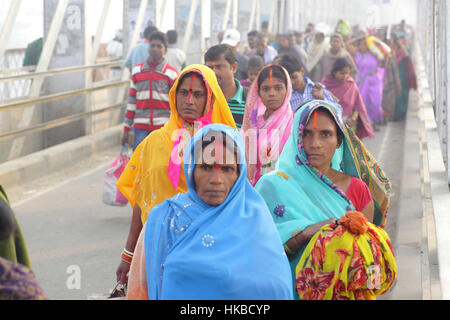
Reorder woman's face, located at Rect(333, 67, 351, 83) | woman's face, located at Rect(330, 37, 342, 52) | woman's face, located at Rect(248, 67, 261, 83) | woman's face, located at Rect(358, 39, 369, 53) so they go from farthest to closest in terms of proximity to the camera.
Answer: woman's face, located at Rect(358, 39, 369, 53)
woman's face, located at Rect(330, 37, 342, 52)
woman's face, located at Rect(333, 67, 351, 83)
woman's face, located at Rect(248, 67, 261, 83)

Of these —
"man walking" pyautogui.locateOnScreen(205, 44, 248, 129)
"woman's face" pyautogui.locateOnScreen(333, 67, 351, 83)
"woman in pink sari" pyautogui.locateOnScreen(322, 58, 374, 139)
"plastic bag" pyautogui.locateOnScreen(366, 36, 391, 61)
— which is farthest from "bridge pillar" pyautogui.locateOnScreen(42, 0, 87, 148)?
"man walking" pyautogui.locateOnScreen(205, 44, 248, 129)

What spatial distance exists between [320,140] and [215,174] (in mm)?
769

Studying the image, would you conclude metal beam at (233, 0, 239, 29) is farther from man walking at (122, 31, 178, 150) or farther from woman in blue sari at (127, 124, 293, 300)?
woman in blue sari at (127, 124, 293, 300)

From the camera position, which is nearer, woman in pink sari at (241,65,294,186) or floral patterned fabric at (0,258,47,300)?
floral patterned fabric at (0,258,47,300)

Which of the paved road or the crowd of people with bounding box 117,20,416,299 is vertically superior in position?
the crowd of people with bounding box 117,20,416,299

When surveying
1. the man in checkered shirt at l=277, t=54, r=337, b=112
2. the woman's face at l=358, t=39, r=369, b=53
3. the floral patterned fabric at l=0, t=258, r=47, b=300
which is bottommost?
the floral patterned fabric at l=0, t=258, r=47, b=300

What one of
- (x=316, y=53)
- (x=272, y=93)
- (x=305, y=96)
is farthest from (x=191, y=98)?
(x=316, y=53)

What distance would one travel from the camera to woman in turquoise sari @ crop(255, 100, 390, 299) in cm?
313

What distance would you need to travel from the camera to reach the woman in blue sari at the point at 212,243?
2.56 m

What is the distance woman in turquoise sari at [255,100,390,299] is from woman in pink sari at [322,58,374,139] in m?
3.93

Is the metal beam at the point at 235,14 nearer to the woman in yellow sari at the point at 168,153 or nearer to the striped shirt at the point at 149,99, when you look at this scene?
the striped shirt at the point at 149,99

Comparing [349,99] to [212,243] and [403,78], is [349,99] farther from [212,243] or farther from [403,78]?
[403,78]

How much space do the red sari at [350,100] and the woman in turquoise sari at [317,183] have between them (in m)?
4.07

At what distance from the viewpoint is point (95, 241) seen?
6219mm
